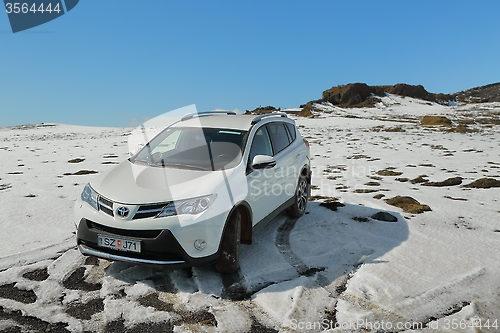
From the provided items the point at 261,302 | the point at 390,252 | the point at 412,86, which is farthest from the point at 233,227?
the point at 412,86

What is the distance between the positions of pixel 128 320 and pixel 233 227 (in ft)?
4.47

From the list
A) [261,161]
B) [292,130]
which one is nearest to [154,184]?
[261,161]

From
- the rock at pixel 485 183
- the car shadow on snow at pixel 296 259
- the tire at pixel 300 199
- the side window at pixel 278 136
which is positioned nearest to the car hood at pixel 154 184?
the car shadow on snow at pixel 296 259

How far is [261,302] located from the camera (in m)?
3.69

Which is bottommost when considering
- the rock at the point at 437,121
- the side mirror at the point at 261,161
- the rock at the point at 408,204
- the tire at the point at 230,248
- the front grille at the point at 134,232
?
the rock at the point at 437,121

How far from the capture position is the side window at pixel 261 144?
16.5ft

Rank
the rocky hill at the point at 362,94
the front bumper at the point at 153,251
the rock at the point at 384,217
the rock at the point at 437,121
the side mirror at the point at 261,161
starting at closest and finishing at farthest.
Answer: the front bumper at the point at 153,251, the side mirror at the point at 261,161, the rock at the point at 384,217, the rock at the point at 437,121, the rocky hill at the point at 362,94

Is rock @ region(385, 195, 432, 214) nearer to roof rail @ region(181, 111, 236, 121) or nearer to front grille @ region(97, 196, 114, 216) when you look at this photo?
roof rail @ region(181, 111, 236, 121)

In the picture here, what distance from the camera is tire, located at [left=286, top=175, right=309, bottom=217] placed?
621 cm

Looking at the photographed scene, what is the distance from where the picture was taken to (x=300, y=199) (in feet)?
21.1

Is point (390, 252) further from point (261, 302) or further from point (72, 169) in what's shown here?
point (72, 169)

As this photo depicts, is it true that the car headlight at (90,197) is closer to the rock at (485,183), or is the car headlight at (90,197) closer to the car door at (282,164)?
the car door at (282,164)

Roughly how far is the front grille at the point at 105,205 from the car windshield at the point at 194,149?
0.90 m

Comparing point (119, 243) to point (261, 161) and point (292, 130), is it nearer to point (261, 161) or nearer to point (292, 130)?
point (261, 161)
